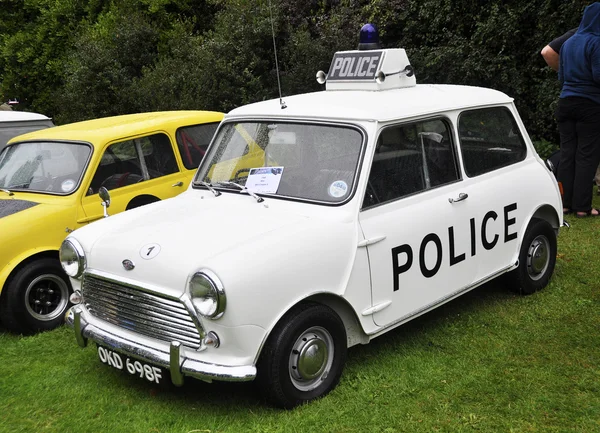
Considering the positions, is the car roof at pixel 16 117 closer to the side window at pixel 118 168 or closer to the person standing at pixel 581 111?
the side window at pixel 118 168

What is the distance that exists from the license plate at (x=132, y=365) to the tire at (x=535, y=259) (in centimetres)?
296

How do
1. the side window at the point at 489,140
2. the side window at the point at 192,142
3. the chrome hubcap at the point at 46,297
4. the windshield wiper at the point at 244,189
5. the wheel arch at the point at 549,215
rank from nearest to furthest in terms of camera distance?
1. the windshield wiper at the point at 244,189
2. the side window at the point at 489,140
3. the chrome hubcap at the point at 46,297
4. the wheel arch at the point at 549,215
5. the side window at the point at 192,142

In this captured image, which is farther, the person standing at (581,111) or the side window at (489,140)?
the person standing at (581,111)

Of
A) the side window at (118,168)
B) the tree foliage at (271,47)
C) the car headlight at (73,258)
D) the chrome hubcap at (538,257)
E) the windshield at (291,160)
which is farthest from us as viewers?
the tree foliage at (271,47)

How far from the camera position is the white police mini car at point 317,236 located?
3.55 metres

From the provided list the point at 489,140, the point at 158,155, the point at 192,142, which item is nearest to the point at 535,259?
the point at 489,140

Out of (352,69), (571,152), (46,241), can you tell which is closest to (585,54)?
(571,152)

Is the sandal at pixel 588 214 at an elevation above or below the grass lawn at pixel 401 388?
below

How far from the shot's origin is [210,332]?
137 inches

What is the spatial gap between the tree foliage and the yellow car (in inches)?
110

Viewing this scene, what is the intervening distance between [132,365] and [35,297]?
70.7 inches

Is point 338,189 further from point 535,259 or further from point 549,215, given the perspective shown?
point 549,215

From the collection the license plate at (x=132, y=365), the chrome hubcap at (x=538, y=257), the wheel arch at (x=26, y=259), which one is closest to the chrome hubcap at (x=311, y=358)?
the license plate at (x=132, y=365)

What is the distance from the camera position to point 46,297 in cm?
532
